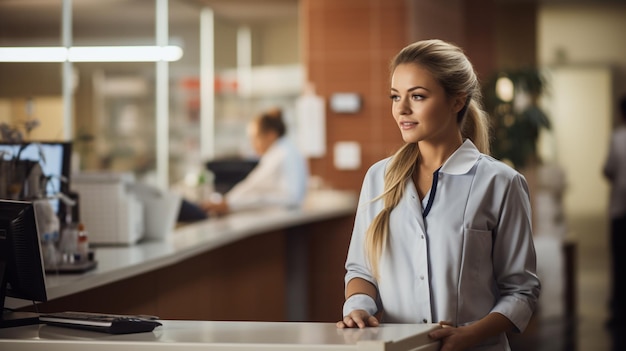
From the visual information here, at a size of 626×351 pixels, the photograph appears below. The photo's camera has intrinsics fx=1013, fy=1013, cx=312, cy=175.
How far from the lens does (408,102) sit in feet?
7.95

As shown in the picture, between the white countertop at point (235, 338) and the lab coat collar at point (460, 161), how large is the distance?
384 mm

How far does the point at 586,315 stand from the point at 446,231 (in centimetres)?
669

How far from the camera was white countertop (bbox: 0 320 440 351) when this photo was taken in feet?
6.93

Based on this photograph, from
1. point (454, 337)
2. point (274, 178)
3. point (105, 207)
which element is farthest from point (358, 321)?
point (274, 178)

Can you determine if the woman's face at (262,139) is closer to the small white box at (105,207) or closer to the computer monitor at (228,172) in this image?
the computer monitor at (228,172)

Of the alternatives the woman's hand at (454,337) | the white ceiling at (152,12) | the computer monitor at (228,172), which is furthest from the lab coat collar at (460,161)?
the white ceiling at (152,12)

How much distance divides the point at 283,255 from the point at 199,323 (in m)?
4.81

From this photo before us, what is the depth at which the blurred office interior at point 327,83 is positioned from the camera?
24.5 ft

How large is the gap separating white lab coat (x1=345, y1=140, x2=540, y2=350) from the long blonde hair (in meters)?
0.02

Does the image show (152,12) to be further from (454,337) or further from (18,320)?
(454,337)

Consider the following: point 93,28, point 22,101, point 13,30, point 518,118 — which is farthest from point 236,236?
point 93,28

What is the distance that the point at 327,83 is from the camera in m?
8.54

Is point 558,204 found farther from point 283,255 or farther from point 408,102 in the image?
point 408,102

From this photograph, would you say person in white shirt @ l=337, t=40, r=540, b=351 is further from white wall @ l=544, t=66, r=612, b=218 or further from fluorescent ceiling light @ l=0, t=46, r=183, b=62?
white wall @ l=544, t=66, r=612, b=218
